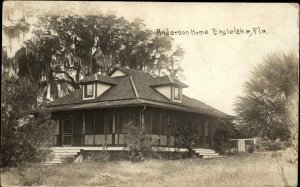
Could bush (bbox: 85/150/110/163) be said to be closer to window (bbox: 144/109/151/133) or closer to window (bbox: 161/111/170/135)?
window (bbox: 144/109/151/133)

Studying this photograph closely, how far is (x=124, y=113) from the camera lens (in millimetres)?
18031

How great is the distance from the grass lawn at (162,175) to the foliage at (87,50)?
2929 millimetres

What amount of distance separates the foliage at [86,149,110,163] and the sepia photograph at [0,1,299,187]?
14 cm

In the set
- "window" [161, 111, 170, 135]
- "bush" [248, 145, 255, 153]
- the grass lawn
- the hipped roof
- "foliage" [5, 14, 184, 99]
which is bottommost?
the grass lawn

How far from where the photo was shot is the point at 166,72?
1709 cm

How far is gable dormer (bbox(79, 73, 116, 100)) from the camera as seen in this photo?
1805 centimetres

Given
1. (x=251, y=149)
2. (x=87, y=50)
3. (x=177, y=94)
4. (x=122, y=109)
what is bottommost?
(x=251, y=149)

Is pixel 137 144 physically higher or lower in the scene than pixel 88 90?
lower

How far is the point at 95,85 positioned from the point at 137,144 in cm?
335

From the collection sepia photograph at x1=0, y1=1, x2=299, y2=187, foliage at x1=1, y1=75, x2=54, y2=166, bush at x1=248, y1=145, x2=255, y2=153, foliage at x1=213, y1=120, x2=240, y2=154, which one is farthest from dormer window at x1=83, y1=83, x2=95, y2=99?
bush at x1=248, y1=145, x2=255, y2=153

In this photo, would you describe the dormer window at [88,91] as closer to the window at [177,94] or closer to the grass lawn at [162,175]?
the window at [177,94]

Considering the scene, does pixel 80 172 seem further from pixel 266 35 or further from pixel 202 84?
pixel 266 35

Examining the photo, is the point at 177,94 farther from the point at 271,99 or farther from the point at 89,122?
the point at 271,99

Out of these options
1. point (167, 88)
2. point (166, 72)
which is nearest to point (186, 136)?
point (167, 88)
